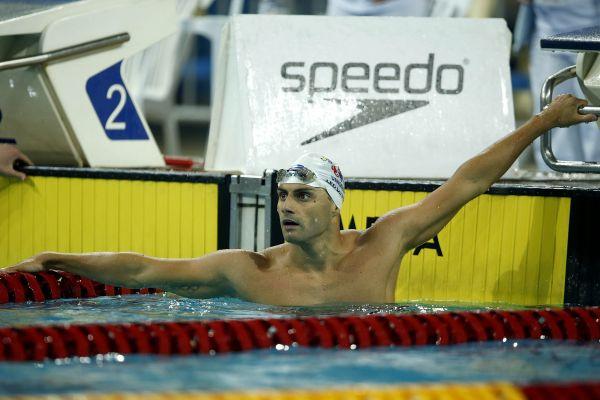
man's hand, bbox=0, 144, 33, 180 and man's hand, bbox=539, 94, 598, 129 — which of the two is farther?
man's hand, bbox=0, 144, 33, 180

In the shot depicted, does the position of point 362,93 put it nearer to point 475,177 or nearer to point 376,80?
point 376,80

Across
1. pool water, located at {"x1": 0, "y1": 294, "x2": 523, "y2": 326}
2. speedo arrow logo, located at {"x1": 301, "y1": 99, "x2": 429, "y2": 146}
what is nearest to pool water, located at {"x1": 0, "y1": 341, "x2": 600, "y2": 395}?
pool water, located at {"x1": 0, "y1": 294, "x2": 523, "y2": 326}

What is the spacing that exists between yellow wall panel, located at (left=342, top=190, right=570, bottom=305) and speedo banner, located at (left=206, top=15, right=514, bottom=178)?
0.25 m

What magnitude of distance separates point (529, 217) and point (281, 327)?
1429mm

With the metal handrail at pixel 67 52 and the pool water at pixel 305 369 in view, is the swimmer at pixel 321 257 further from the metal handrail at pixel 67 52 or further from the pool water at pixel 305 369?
the metal handrail at pixel 67 52

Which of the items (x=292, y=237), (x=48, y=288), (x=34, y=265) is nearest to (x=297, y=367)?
(x=292, y=237)

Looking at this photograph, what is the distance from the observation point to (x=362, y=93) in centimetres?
472

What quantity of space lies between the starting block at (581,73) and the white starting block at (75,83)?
75.0 inches

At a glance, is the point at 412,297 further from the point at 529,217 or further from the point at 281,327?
the point at 281,327

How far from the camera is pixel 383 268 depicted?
3.88m

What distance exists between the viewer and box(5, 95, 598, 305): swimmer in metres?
3.78

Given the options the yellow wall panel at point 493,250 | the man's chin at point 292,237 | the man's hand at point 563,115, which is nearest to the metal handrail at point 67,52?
the yellow wall panel at point 493,250

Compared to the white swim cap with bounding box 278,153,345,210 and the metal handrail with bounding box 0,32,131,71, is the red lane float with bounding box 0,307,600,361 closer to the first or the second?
the white swim cap with bounding box 278,153,345,210

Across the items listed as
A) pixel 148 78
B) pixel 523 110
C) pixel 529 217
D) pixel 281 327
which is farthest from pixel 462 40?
pixel 523 110
